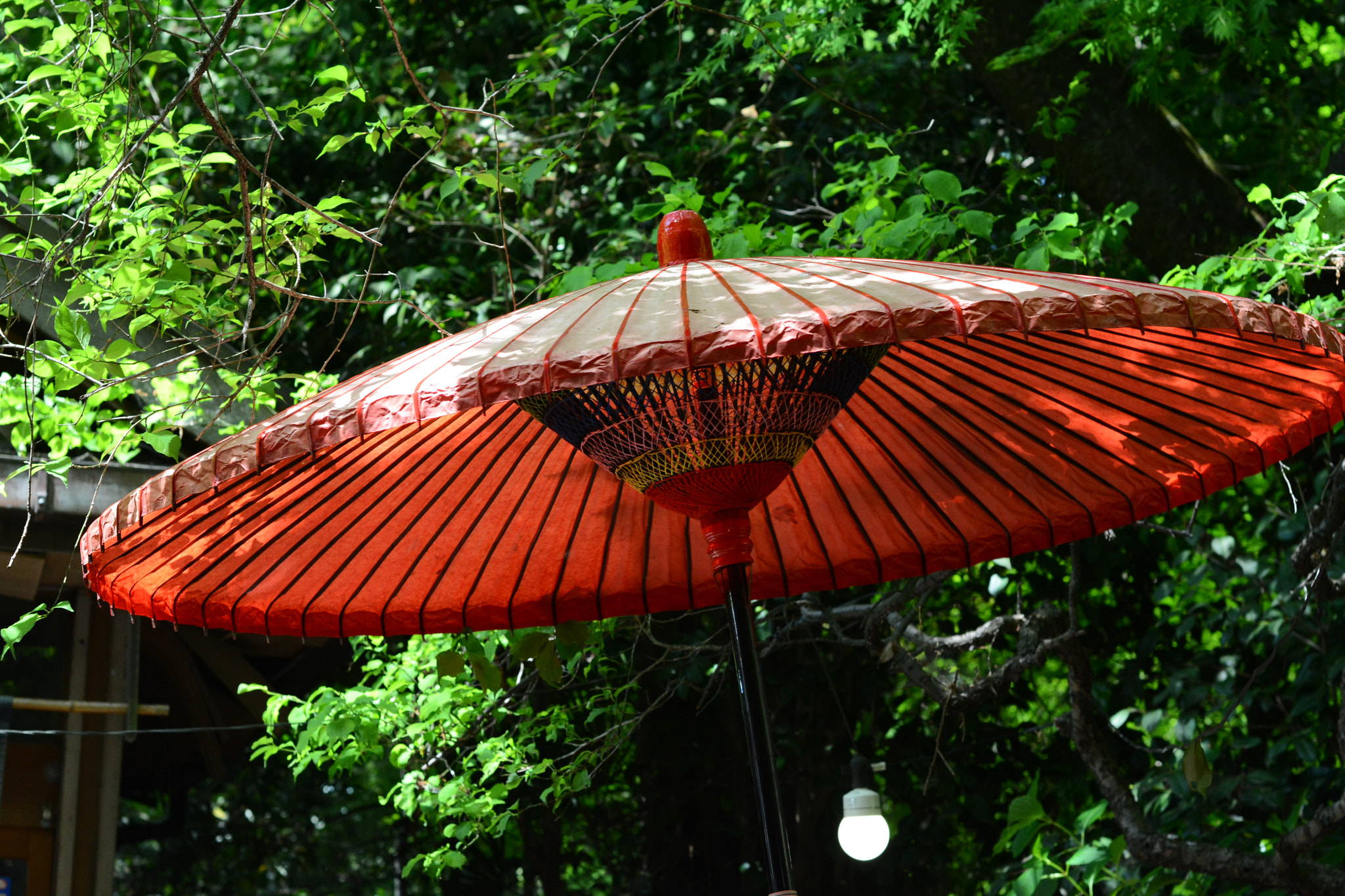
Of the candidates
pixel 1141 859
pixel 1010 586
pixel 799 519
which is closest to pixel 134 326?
pixel 799 519

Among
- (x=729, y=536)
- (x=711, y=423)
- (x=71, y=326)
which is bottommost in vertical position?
(x=729, y=536)

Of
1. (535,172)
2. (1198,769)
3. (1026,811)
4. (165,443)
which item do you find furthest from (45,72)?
(1026,811)

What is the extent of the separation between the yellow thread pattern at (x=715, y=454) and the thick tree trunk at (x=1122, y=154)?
3.12 m

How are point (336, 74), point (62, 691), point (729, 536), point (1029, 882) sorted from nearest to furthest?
1. point (729, 536)
2. point (336, 74)
3. point (1029, 882)
4. point (62, 691)

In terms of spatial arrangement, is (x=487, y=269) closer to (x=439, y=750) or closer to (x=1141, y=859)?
(x=439, y=750)

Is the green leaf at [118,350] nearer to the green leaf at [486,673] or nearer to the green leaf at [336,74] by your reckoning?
the green leaf at [336,74]

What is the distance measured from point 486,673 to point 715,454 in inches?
51.6

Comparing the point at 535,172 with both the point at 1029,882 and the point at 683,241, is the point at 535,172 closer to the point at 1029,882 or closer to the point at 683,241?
the point at 683,241

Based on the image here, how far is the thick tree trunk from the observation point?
170 inches

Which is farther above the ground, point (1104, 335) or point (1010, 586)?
point (1010, 586)

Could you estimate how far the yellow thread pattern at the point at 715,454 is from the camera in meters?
1.64

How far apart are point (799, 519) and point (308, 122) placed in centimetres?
484

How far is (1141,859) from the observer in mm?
3465

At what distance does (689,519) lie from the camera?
6.96 feet
